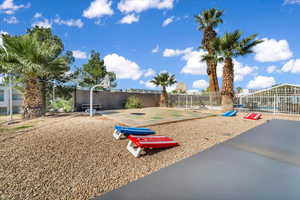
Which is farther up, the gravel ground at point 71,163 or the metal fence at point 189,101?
the metal fence at point 189,101

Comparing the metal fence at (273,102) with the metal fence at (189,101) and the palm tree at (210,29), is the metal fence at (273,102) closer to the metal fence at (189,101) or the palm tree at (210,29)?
the metal fence at (189,101)

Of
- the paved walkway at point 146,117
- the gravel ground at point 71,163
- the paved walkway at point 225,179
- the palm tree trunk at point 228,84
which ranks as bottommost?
the paved walkway at point 225,179

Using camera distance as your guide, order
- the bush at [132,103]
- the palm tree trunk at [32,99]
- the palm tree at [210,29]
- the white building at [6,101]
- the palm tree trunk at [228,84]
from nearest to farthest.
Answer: the palm tree trunk at [32,99]
the palm tree trunk at [228,84]
the bush at [132,103]
the palm tree at [210,29]
the white building at [6,101]

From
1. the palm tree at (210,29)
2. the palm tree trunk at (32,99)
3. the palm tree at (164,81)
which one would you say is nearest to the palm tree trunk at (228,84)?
the palm tree at (210,29)

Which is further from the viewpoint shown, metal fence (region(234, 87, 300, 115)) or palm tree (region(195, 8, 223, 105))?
palm tree (region(195, 8, 223, 105))

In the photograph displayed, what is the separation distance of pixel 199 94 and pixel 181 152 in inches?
610

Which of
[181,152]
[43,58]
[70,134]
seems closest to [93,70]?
[43,58]

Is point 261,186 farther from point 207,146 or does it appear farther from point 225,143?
point 225,143

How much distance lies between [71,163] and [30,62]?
23.5 ft

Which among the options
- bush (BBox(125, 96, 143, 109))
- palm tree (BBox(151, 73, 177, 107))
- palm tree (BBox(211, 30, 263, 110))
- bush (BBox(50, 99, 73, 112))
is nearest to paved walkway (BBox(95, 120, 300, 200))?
palm tree (BBox(211, 30, 263, 110))

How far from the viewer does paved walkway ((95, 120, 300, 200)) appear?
76.6 inches

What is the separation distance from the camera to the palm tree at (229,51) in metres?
10.3

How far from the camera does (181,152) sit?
3.41 m

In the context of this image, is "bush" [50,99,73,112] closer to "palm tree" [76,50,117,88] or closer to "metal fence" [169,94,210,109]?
"palm tree" [76,50,117,88]
